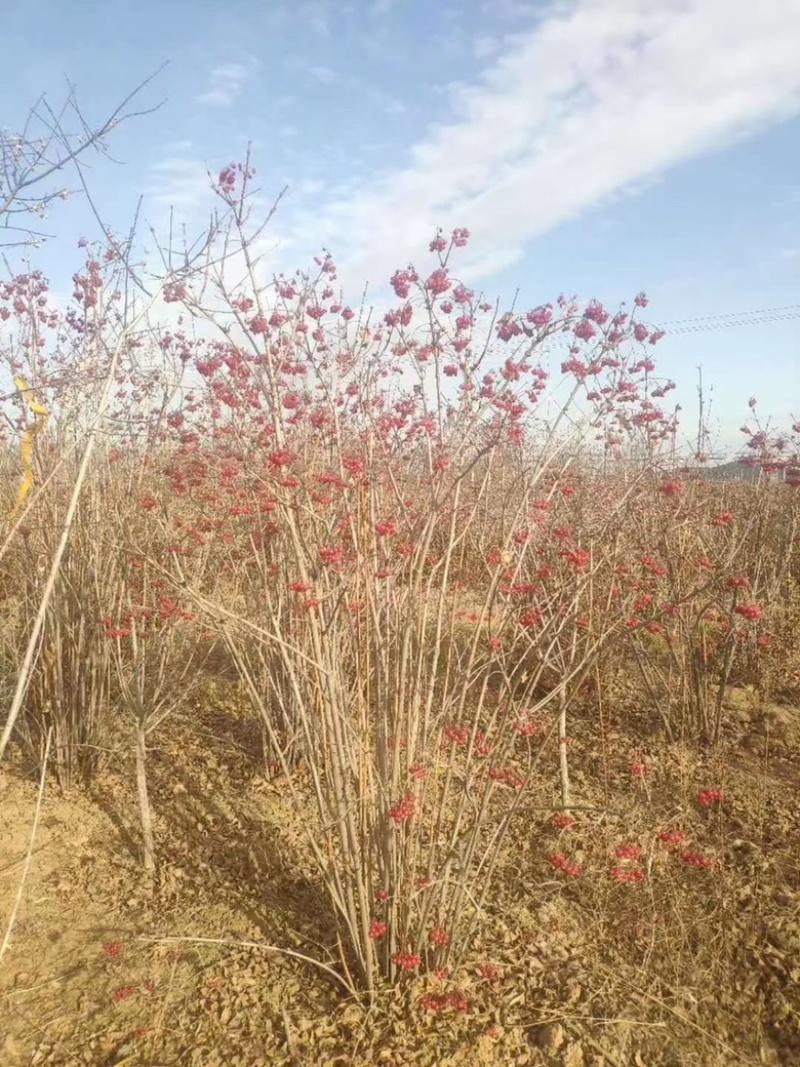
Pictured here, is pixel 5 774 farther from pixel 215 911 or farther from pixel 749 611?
pixel 749 611

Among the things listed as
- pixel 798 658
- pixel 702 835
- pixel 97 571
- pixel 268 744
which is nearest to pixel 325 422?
pixel 97 571

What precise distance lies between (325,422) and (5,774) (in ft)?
8.04

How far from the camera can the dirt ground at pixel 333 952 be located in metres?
2.15

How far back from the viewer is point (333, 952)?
248 cm

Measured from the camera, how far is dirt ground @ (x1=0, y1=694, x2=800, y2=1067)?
84.8 inches

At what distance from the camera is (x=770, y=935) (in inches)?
103

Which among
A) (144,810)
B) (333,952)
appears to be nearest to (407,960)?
(333,952)

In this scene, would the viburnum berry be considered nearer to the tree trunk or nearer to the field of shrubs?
the field of shrubs

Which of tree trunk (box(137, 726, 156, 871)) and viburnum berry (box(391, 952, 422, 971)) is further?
tree trunk (box(137, 726, 156, 871))

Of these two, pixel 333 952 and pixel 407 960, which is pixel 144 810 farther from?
pixel 407 960

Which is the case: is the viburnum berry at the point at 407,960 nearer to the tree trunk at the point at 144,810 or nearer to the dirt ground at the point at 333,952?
Result: the dirt ground at the point at 333,952

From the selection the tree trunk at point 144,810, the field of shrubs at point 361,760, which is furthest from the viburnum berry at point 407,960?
the tree trunk at point 144,810

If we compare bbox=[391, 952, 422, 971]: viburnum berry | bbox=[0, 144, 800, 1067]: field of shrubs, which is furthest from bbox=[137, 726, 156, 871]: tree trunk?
bbox=[391, 952, 422, 971]: viburnum berry

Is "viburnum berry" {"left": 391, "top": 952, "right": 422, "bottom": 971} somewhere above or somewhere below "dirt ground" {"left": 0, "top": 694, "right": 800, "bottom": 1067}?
above
